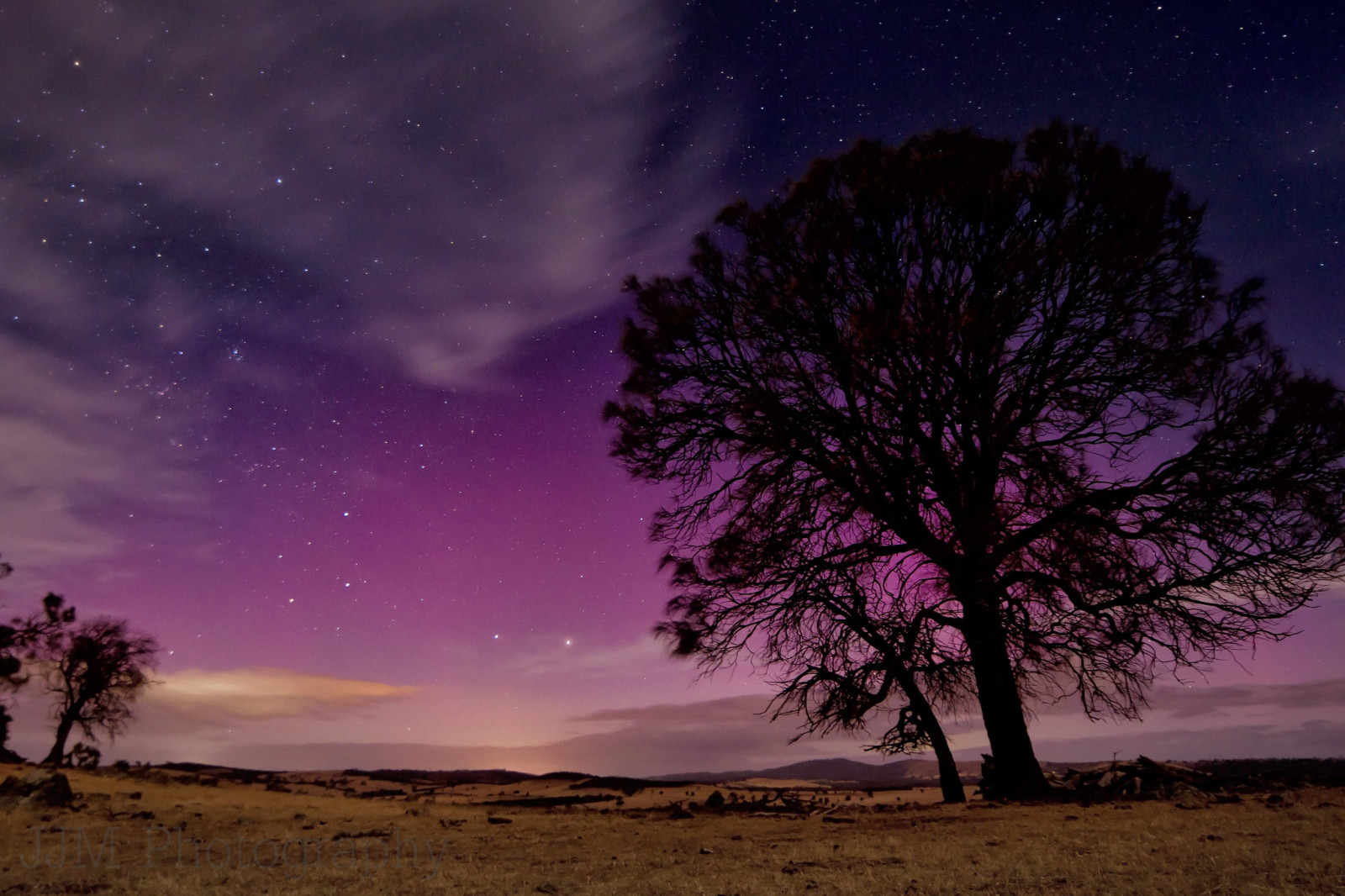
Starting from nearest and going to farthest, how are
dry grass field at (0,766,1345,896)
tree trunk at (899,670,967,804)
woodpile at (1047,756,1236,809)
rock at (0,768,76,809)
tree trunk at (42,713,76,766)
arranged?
dry grass field at (0,766,1345,896)
woodpile at (1047,756,1236,809)
rock at (0,768,76,809)
tree trunk at (899,670,967,804)
tree trunk at (42,713,76,766)

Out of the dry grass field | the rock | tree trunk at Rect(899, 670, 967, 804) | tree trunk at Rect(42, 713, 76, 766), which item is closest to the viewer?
the dry grass field

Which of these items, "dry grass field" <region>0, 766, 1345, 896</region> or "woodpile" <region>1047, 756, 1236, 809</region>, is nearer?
"dry grass field" <region>0, 766, 1345, 896</region>

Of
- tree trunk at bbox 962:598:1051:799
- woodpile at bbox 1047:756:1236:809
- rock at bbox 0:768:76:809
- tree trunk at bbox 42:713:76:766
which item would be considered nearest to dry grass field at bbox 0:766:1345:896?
rock at bbox 0:768:76:809

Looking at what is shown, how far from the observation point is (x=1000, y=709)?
31.5 feet

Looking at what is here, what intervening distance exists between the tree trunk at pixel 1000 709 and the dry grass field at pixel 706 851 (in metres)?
1.12

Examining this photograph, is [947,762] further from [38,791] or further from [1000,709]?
[38,791]

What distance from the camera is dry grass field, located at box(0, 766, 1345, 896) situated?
4277 mm

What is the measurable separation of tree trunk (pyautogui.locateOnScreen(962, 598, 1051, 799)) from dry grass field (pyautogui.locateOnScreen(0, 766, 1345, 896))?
1.12 m

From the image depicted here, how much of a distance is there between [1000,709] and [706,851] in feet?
18.8

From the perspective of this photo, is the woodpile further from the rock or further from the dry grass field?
the rock

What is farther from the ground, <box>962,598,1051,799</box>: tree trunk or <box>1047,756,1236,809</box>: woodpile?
<box>962,598,1051,799</box>: tree trunk

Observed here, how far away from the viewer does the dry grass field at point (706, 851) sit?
4.28 meters

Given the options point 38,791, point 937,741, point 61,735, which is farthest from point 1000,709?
point 61,735

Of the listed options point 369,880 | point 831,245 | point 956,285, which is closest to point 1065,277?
point 956,285
